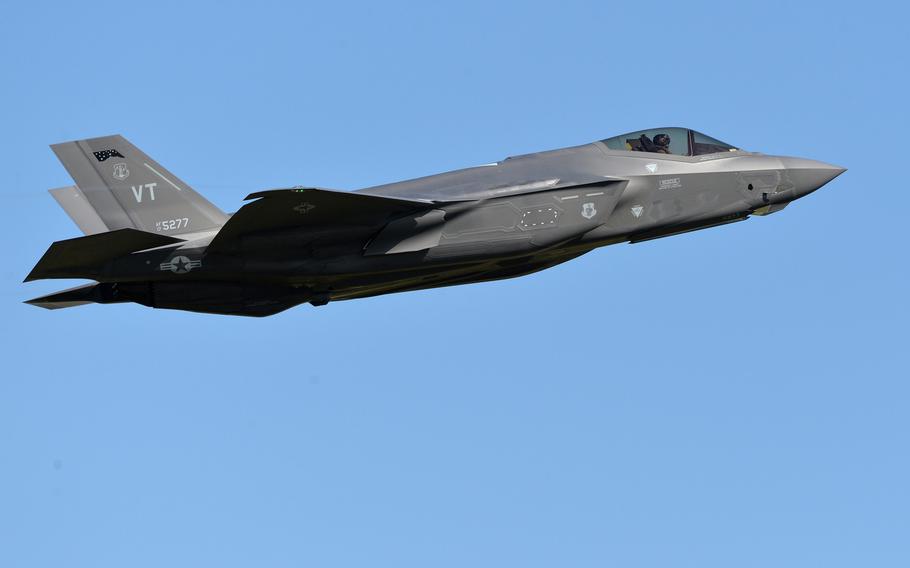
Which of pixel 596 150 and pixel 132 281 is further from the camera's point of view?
pixel 596 150

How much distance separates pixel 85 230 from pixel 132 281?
77.3 inches

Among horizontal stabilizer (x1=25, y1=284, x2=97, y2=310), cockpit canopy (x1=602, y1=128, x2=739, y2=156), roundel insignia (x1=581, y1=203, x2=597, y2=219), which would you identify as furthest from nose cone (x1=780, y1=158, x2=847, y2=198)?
horizontal stabilizer (x1=25, y1=284, x2=97, y2=310)

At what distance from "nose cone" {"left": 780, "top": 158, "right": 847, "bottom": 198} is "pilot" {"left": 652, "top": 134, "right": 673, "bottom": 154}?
214 centimetres

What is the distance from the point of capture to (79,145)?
23516 mm

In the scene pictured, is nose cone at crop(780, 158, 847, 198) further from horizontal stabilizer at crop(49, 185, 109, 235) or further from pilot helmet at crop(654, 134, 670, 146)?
Answer: horizontal stabilizer at crop(49, 185, 109, 235)

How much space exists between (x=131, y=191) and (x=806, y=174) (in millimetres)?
12250

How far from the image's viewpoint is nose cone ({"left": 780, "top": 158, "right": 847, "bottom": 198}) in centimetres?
2444

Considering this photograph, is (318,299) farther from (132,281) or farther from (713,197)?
(713,197)

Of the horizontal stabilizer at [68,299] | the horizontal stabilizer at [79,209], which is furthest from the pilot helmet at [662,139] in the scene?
the horizontal stabilizer at [68,299]

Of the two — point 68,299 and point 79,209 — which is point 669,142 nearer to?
point 79,209

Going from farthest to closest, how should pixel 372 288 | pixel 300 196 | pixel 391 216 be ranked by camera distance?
pixel 372 288 → pixel 391 216 → pixel 300 196

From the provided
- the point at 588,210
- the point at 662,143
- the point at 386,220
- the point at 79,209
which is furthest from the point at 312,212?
the point at 662,143

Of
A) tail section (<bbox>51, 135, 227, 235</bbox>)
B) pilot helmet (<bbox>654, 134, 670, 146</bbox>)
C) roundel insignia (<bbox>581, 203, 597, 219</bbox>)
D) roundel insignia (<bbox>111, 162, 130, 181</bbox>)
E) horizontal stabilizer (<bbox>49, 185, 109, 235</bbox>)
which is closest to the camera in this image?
roundel insignia (<bbox>581, 203, 597, 219</bbox>)

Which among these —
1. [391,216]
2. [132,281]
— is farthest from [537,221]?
[132,281]
